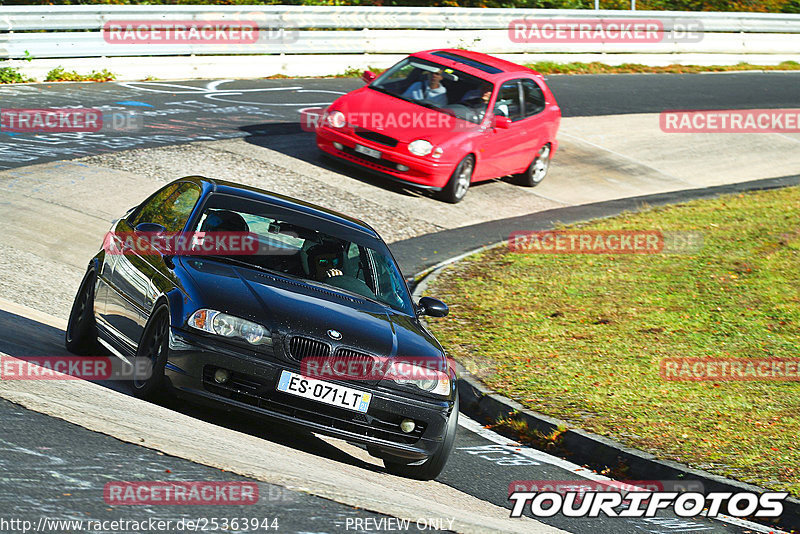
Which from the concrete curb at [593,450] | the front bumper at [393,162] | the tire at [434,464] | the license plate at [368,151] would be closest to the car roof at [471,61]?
the front bumper at [393,162]

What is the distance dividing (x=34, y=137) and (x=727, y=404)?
11.2 m

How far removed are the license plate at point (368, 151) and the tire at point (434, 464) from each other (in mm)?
9283

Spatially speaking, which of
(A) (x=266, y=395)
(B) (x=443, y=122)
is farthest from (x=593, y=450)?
(B) (x=443, y=122)

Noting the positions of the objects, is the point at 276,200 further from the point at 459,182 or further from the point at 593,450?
the point at 459,182

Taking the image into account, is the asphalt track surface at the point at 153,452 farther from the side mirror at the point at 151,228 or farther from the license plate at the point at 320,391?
the side mirror at the point at 151,228

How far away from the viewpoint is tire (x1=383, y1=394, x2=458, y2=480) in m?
6.70

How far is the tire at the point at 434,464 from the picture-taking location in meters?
6.70

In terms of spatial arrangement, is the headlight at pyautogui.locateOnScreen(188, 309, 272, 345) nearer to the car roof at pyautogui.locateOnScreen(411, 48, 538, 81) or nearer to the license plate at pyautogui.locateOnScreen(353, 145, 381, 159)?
the license plate at pyautogui.locateOnScreen(353, 145, 381, 159)

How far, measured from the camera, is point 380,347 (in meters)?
6.57

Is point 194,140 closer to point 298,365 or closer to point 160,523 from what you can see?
point 298,365

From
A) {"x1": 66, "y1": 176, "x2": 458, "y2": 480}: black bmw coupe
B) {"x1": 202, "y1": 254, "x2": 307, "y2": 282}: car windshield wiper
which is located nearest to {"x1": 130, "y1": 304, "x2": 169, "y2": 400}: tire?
{"x1": 66, "y1": 176, "x2": 458, "y2": 480}: black bmw coupe

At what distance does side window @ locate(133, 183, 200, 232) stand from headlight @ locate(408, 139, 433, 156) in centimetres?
756

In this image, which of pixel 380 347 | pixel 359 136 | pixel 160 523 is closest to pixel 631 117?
pixel 359 136

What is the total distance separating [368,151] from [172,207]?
8.09 m
